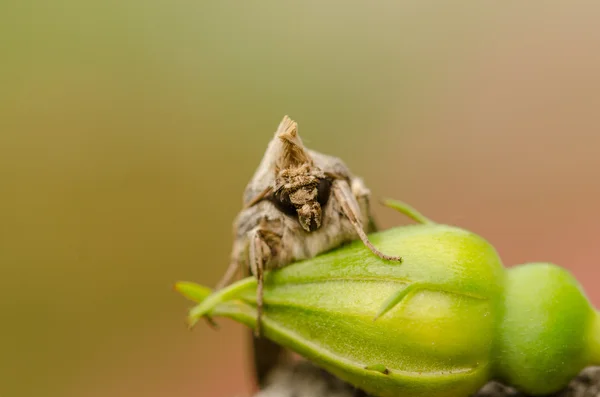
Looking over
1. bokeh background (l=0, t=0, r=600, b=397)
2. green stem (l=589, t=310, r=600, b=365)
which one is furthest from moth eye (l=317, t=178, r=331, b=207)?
bokeh background (l=0, t=0, r=600, b=397)

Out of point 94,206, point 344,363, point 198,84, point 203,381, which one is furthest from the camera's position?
point 198,84

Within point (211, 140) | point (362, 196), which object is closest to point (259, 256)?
point (362, 196)

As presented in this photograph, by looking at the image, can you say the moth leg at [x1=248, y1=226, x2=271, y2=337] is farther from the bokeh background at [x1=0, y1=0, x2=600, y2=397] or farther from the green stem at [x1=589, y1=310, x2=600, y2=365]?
the bokeh background at [x1=0, y1=0, x2=600, y2=397]

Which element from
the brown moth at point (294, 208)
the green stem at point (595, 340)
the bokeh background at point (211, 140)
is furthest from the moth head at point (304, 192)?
the bokeh background at point (211, 140)

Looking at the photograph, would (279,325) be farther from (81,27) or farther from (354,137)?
(81,27)

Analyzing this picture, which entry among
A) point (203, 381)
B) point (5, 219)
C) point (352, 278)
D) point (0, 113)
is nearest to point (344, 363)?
point (352, 278)
